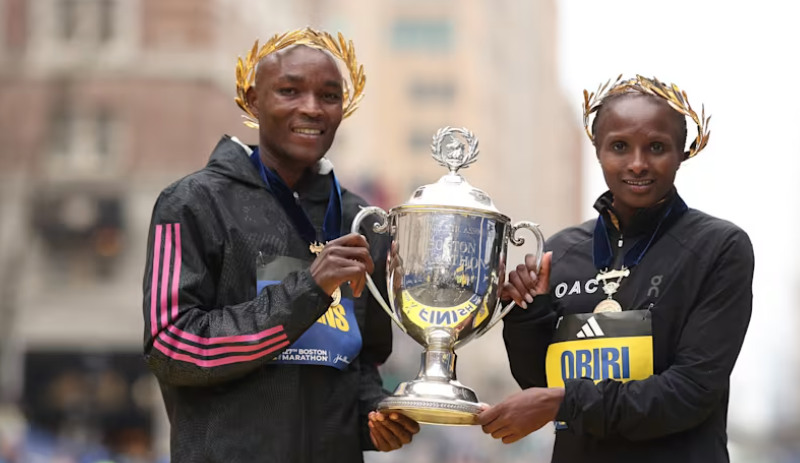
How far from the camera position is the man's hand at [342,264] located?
432 centimetres

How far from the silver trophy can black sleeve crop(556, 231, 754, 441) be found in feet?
1.41

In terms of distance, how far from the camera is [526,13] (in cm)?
10900

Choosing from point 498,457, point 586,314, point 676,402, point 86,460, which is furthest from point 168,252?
point 498,457

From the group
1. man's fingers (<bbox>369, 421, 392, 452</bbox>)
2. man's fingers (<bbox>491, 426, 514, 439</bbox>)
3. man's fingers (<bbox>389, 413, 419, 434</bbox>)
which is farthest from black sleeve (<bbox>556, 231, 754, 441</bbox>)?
man's fingers (<bbox>369, 421, 392, 452</bbox>)

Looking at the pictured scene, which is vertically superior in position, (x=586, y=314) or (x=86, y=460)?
(x=586, y=314)

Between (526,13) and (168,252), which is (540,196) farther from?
(168,252)

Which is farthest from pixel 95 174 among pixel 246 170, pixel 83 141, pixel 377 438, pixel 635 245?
pixel 635 245

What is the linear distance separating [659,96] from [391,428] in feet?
4.85

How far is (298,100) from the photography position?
187 inches

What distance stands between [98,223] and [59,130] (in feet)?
8.10

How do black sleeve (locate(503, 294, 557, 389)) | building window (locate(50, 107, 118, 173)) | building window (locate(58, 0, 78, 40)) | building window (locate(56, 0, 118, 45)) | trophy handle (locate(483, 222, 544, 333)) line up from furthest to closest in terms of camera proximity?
building window (locate(58, 0, 78, 40)), building window (locate(56, 0, 118, 45)), building window (locate(50, 107, 118, 173)), black sleeve (locate(503, 294, 557, 389)), trophy handle (locate(483, 222, 544, 333))

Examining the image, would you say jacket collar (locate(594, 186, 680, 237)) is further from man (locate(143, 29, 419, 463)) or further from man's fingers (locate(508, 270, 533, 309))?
man (locate(143, 29, 419, 463))

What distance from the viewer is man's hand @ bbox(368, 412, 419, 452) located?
456 centimetres

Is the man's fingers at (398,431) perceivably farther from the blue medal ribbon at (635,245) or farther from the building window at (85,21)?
the building window at (85,21)
